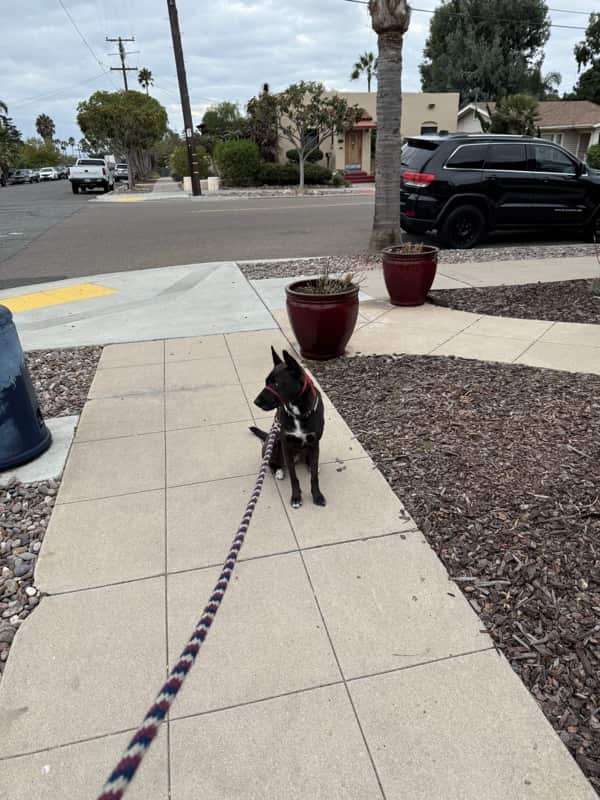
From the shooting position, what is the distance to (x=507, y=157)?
10.4 metres

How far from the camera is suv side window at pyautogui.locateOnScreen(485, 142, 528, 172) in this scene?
10359 mm

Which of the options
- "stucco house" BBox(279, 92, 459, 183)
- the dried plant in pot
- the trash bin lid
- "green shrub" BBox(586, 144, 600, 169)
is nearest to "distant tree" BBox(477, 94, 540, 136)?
"green shrub" BBox(586, 144, 600, 169)

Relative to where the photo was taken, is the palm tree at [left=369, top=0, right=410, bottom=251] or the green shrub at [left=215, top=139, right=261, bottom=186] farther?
the green shrub at [left=215, top=139, right=261, bottom=186]

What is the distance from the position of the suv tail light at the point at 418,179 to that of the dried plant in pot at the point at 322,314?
582 cm

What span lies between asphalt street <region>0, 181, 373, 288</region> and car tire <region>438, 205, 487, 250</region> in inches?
77.2

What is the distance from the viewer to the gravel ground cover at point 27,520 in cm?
257

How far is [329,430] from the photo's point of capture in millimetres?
4055

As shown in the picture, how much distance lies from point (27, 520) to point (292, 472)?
161 cm

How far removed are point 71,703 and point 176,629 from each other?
0.49 m

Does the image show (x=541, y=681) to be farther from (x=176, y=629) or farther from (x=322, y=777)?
(x=176, y=629)

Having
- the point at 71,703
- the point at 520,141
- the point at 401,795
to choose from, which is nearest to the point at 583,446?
the point at 401,795

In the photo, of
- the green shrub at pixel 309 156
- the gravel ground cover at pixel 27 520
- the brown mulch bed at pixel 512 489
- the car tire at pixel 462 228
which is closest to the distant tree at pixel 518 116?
the green shrub at pixel 309 156

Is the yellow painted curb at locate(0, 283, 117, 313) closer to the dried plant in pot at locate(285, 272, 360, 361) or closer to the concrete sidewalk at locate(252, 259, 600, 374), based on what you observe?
the concrete sidewalk at locate(252, 259, 600, 374)

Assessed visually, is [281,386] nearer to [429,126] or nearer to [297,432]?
[297,432]
